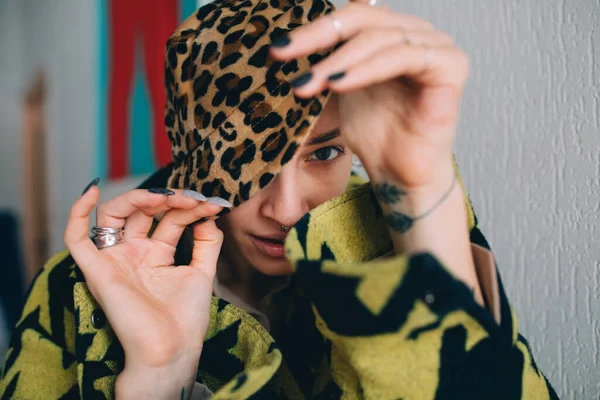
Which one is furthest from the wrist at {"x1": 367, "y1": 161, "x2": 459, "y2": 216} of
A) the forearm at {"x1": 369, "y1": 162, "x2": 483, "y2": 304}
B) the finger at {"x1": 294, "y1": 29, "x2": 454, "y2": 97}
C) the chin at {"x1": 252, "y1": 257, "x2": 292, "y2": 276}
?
the chin at {"x1": 252, "y1": 257, "x2": 292, "y2": 276}

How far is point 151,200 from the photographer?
73 centimetres

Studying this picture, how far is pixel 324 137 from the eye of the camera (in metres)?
0.75

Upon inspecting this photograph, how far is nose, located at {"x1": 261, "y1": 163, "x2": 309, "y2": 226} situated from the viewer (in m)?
0.76

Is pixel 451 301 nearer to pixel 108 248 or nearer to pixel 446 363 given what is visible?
pixel 446 363

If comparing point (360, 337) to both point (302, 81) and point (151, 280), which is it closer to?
point (302, 81)

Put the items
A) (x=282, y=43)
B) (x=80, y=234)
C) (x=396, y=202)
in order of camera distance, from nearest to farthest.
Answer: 1. (x=282, y=43)
2. (x=396, y=202)
3. (x=80, y=234)

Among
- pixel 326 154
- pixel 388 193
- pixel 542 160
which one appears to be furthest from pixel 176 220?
pixel 542 160

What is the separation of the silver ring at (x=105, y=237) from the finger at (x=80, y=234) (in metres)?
0.04

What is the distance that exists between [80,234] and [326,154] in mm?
408

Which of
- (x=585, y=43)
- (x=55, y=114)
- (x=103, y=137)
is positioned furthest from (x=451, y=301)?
(x=55, y=114)

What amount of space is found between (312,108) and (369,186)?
0.50 ft

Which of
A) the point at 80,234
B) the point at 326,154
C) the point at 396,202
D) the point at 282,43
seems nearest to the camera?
the point at 282,43

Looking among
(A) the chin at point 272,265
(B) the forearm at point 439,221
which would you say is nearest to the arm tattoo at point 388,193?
(B) the forearm at point 439,221

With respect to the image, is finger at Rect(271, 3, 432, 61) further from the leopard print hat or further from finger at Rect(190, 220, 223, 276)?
finger at Rect(190, 220, 223, 276)
